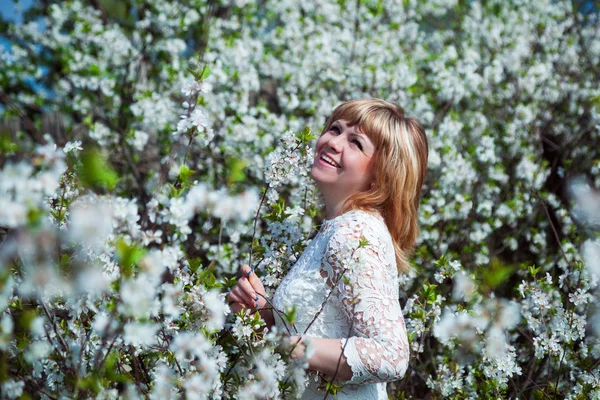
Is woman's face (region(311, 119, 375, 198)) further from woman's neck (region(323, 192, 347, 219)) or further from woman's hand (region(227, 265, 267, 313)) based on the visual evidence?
woman's hand (region(227, 265, 267, 313))

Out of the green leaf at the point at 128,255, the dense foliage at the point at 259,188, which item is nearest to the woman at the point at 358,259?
the dense foliage at the point at 259,188

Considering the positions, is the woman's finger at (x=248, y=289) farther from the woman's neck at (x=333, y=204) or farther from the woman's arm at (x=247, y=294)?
the woman's neck at (x=333, y=204)

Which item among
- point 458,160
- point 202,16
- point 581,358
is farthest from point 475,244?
point 202,16

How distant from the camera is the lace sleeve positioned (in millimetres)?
1633

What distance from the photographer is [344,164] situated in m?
2.05

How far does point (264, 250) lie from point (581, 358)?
1.39 m

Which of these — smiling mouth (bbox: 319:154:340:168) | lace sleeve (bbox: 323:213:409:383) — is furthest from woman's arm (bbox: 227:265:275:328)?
smiling mouth (bbox: 319:154:340:168)

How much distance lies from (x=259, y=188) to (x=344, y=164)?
1773mm

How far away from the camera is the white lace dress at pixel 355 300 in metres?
1.64

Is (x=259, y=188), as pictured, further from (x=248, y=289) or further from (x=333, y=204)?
(x=248, y=289)

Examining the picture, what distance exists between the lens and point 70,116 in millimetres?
5453

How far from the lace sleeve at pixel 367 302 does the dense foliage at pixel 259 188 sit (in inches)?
8.6

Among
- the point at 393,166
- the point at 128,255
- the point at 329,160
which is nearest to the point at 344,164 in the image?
the point at 329,160

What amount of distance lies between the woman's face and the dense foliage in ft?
0.31
